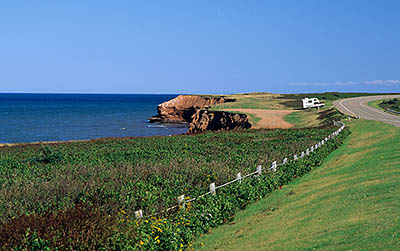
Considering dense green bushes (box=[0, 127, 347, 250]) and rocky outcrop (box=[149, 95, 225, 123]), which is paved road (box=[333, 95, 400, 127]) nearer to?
dense green bushes (box=[0, 127, 347, 250])

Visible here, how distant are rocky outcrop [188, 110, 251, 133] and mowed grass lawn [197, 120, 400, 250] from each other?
141 feet

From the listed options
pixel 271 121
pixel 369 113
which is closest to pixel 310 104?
pixel 271 121

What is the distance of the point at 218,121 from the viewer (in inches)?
2975

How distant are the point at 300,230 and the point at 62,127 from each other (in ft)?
Result: 322

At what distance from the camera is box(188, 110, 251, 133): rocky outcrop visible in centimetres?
6719

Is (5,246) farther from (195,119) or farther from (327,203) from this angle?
(195,119)

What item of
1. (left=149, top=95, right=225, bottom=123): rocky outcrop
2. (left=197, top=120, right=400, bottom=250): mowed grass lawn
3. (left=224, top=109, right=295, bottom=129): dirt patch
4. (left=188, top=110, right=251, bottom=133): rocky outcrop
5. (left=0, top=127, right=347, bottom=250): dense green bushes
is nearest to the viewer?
(left=0, top=127, right=347, bottom=250): dense green bushes

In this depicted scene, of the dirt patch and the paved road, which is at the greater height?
the paved road

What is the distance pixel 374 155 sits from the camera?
25391mm

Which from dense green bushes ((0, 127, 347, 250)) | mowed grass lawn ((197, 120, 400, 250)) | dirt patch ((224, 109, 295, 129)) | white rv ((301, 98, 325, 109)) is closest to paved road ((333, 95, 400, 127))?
white rv ((301, 98, 325, 109))

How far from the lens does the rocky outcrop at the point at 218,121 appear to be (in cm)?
6719

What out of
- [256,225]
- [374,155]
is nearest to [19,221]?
[256,225]

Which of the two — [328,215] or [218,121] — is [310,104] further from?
[328,215]

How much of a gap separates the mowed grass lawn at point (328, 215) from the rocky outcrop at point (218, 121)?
43098 millimetres
